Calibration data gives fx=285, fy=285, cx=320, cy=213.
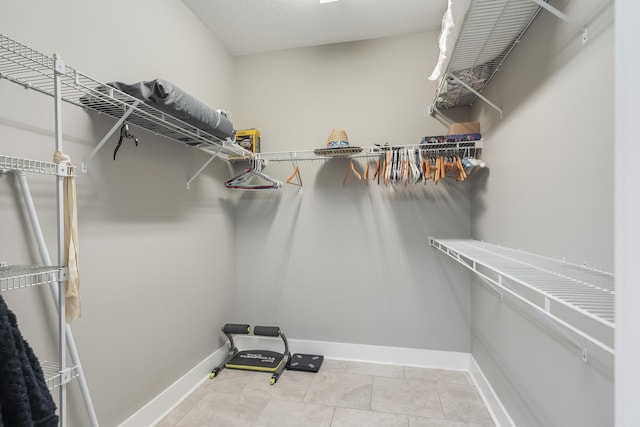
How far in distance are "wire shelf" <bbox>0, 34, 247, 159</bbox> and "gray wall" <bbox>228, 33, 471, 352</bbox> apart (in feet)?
3.25

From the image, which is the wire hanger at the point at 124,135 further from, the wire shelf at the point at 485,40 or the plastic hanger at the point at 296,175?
the wire shelf at the point at 485,40

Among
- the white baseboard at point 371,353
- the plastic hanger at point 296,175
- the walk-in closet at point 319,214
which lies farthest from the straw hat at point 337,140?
the white baseboard at point 371,353

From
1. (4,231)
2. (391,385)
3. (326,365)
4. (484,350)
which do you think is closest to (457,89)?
(484,350)

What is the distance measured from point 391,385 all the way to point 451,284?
3.03 feet

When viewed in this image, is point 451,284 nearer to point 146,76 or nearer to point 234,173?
point 234,173

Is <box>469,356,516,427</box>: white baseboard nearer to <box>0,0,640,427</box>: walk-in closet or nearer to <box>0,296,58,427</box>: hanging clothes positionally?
<box>0,0,640,427</box>: walk-in closet

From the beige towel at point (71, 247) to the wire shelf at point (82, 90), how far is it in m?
0.32

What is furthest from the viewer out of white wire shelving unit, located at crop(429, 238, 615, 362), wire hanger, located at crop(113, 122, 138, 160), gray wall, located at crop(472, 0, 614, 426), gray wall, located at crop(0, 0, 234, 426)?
wire hanger, located at crop(113, 122, 138, 160)

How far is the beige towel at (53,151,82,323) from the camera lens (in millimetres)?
1004

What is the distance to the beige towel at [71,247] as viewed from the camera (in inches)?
39.5

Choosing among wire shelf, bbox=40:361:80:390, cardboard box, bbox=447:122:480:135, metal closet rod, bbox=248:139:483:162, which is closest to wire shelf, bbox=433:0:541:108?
cardboard box, bbox=447:122:480:135

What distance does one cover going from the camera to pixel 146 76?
176cm

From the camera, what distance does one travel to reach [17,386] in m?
0.76

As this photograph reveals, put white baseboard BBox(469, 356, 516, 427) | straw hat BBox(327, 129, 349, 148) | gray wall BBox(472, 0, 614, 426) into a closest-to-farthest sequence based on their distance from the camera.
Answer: gray wall BBox(472, 0, 614, 426) → white baseboard BBox(469, 356, 516, 427) → straw hat BBox(327, 129, 349, 148)
